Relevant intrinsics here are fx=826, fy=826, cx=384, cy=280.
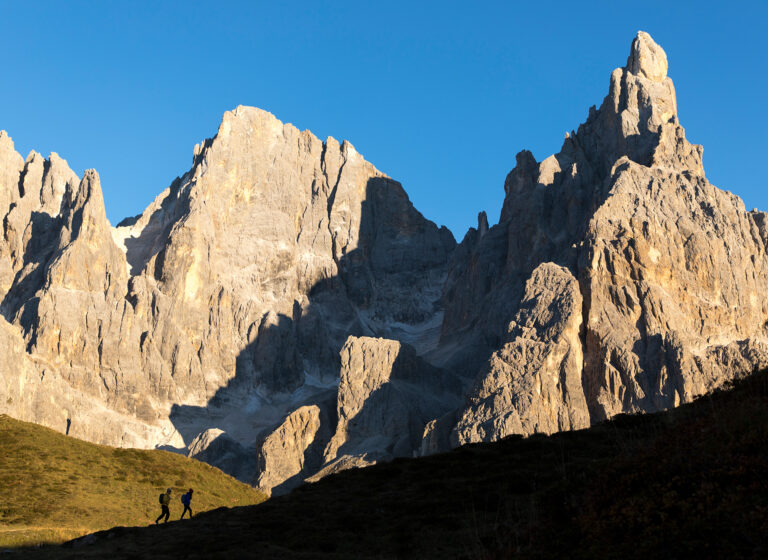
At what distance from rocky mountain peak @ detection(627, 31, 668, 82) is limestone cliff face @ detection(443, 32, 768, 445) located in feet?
53.5

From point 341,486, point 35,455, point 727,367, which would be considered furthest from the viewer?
point 727,367

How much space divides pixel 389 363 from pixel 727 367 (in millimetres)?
68069

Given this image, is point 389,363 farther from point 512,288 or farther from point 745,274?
point 745,274

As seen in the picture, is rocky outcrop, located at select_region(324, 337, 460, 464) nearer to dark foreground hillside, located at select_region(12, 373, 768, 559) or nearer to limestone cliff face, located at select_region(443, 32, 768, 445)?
limestone cliff face, located at select_region(443, 32, 768, 445)

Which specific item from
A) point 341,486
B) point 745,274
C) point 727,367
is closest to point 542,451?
point 341,486

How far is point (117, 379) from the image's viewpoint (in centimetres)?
18438

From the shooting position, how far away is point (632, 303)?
134250mm

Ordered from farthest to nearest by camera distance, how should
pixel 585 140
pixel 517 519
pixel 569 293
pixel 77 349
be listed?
pixel 585 140, pixel 77 349, pixel 569 293, pixel 517 519

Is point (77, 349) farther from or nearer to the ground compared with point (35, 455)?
farther from the ground

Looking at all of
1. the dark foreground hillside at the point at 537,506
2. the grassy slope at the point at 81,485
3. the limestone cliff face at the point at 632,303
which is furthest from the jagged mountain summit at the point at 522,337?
the dark foreground hillside at the point at 537,506

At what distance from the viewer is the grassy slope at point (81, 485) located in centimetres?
4425

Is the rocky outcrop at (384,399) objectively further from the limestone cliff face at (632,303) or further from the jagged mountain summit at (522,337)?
the limestone cliff face at (632,303)

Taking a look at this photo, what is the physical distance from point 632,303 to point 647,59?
256 ft

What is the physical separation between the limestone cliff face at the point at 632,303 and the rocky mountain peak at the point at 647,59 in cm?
1630
